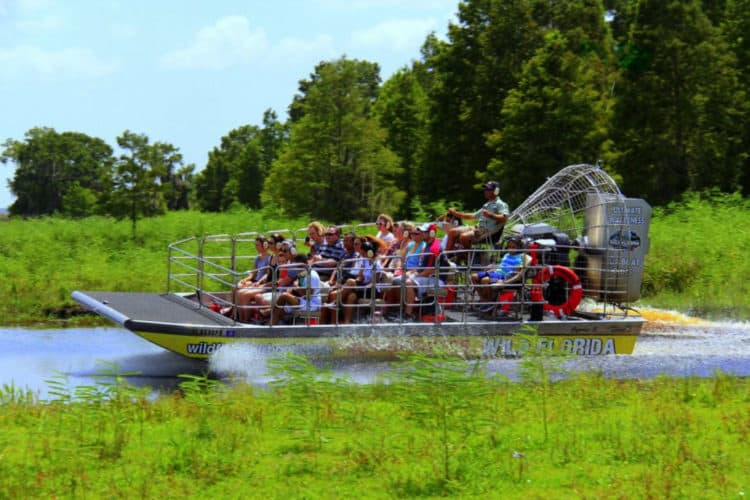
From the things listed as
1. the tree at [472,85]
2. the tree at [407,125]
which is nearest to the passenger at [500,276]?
the tree at [472,85]

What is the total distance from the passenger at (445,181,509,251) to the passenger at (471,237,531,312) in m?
0.43

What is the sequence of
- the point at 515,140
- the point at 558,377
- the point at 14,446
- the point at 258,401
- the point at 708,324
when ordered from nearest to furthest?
the point at 14,446
the point at 258,401
the point at 558,377
the point at 708,324
the point at 515,140

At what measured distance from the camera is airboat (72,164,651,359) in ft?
48.0

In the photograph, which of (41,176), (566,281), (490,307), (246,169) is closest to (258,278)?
(490,307)

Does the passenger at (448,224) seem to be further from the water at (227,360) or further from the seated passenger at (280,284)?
the seated passenger at (280,284)

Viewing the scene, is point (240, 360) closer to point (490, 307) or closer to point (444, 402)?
point (490, 307)

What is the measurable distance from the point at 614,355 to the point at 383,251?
4.06m

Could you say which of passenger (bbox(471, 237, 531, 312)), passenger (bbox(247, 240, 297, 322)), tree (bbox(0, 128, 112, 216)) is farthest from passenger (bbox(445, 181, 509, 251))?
tree (bbox(0, 128, 112, 216))

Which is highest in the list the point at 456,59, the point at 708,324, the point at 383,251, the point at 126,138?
the point at 456,59

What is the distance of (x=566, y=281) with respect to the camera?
16.6m

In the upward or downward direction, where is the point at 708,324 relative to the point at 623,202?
downward

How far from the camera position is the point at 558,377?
14.4 meters

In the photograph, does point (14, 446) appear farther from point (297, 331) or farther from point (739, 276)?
point (739, 276)

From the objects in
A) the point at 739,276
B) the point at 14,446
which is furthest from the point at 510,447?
the point at 739,276
